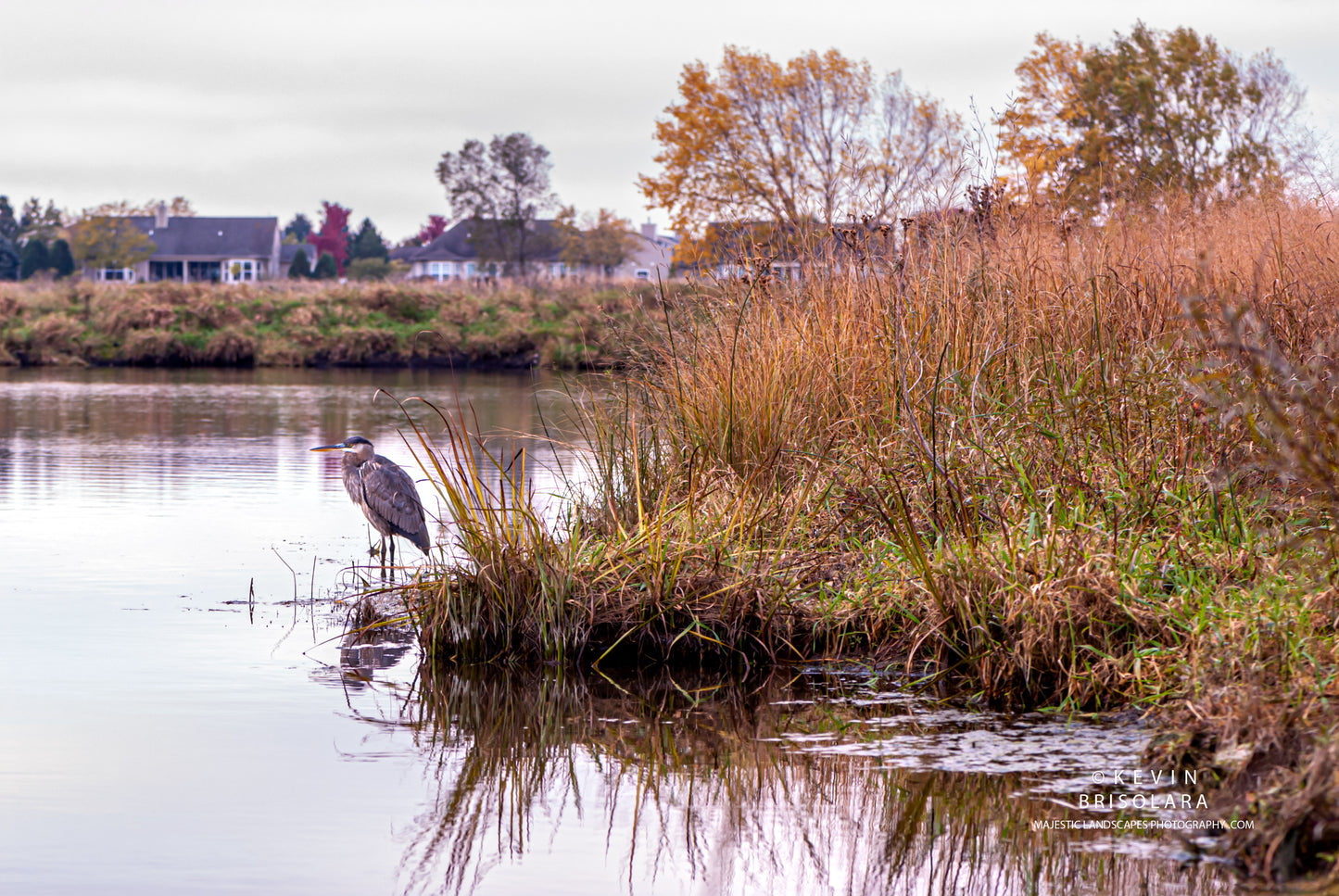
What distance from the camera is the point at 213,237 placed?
81.2m

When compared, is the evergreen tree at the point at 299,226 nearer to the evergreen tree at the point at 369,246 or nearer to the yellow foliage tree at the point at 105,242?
the evergreen tree at the point at 369,246

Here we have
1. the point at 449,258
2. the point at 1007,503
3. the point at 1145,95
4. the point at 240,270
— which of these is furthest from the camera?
the point at 449,258

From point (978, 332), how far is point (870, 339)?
521 mm

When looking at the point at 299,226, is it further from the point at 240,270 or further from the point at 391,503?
the point at 391,503

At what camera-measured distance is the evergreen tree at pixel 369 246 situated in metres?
93.8

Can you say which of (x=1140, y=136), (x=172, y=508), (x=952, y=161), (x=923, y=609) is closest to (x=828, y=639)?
(x=923, y=609)

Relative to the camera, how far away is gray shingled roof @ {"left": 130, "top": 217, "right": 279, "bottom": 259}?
80000mm

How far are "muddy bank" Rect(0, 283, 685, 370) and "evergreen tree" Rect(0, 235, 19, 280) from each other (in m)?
49.7

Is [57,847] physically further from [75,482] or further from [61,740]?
[75,482]

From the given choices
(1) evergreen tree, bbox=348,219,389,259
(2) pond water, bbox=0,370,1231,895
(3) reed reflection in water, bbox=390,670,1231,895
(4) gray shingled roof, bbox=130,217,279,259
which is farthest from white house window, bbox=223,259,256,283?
(3) reed reflection in water, bbox=390,670,1231,895

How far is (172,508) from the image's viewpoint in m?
10.4

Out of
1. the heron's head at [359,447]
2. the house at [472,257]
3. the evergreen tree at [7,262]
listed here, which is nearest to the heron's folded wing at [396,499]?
the heron's head at [359,447]

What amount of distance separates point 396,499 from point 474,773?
4199mm

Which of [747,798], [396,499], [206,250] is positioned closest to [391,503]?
[396,499]
